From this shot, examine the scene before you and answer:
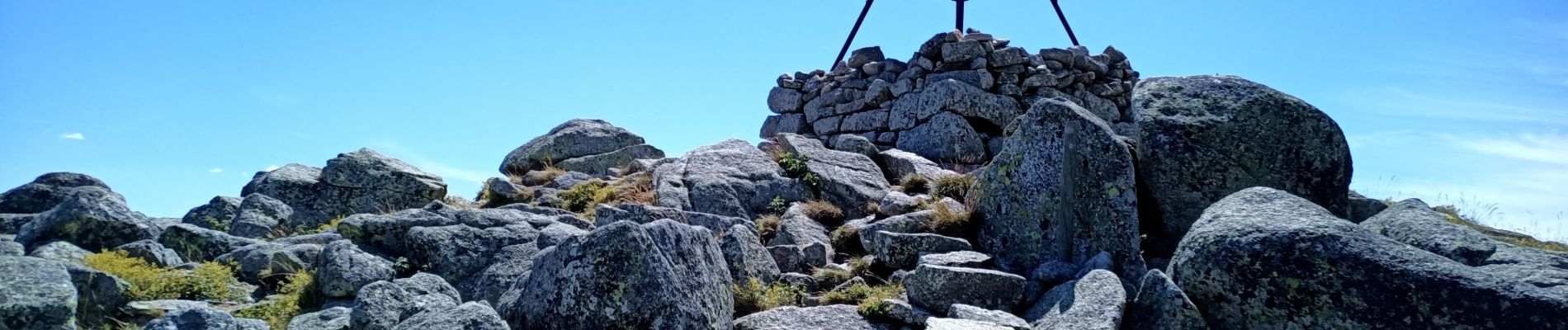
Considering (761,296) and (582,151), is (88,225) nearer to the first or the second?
(761,296)

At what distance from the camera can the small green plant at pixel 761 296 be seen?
11.2 m

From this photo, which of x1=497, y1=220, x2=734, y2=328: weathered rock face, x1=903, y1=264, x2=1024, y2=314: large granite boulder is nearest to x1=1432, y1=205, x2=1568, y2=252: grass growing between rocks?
x1=903, y1=264, x2=1024, y2=314: large granite boulder

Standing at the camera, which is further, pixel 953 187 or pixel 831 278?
pixel 953 187

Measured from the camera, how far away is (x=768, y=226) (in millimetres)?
15516

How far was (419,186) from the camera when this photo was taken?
17.8 m

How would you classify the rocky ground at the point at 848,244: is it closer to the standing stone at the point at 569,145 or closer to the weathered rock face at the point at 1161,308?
the weathered rock face at the point at 1161,308

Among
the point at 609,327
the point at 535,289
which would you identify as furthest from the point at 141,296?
the point at 609,327

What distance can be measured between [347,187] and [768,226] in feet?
23.0

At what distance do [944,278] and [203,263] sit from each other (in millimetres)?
8223

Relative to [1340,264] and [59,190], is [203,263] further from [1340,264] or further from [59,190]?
[1340,264]

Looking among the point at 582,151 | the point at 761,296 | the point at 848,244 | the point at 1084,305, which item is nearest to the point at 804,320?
the point at 761,296

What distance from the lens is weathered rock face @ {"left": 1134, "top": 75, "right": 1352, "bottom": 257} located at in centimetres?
1252

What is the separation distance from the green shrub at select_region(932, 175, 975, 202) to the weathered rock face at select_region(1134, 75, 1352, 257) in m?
3.34

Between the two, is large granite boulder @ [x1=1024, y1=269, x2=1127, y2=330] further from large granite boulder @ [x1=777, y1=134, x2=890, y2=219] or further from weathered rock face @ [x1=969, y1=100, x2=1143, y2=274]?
large granite boulder @ [x1=777, y1=134, x2=890, y2=219]
